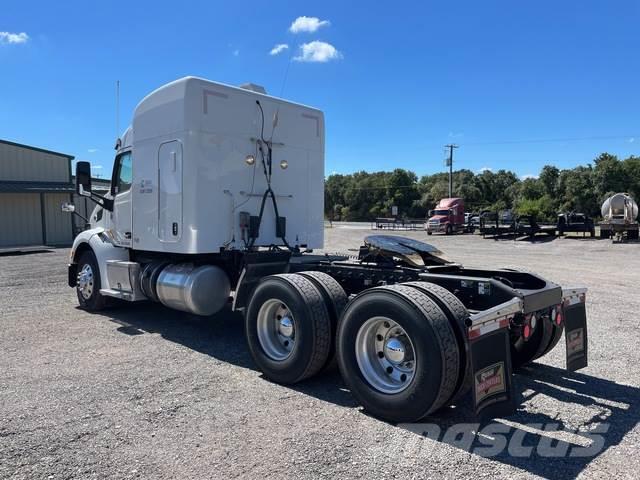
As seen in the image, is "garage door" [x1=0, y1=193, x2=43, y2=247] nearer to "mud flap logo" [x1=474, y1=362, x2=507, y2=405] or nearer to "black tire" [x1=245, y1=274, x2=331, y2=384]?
"black tire" [x1=245, y1=274, x2=331, y2=384]

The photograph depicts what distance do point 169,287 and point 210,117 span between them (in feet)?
7.67

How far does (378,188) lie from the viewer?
105 metres

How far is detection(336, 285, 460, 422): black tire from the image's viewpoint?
3.91m

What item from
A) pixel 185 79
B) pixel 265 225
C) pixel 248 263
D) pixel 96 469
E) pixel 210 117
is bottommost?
pixel 96 469

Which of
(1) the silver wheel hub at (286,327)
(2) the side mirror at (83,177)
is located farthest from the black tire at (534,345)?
(2) the side mirror at (83,177)

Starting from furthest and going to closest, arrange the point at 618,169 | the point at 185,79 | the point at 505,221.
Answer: the point at 618,169 → the point at 505,221 → the point at 185,79

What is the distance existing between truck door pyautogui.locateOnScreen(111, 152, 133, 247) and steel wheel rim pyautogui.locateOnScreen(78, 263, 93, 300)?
2.97 feet

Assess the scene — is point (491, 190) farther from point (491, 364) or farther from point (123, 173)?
point (491, 364)

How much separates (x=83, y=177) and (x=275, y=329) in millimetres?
4620

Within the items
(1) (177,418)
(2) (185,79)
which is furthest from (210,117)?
(1) (177,418)

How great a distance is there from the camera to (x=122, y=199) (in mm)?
8258

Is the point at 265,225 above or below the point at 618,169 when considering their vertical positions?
below

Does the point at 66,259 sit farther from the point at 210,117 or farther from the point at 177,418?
the point at 177,418

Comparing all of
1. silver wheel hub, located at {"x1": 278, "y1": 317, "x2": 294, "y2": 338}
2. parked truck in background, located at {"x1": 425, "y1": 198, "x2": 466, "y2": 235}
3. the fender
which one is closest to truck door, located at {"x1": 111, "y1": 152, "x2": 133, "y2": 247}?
the fender
